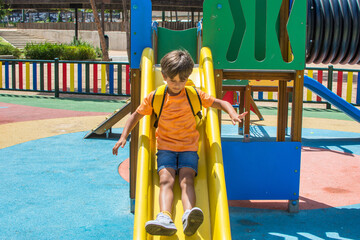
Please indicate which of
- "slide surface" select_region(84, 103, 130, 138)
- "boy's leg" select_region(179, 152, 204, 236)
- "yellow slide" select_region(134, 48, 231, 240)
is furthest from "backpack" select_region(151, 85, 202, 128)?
"slide surface" select_region(84, 103, 130, 138)

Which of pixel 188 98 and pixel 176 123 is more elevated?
pixel 188 98

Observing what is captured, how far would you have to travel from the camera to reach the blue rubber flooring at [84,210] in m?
4.33

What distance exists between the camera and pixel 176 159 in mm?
3742

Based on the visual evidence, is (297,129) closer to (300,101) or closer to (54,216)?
(300,101)

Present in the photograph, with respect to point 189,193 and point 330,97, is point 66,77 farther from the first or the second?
point 189,193

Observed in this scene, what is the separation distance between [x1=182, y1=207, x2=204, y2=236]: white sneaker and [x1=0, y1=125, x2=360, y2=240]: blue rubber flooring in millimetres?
1087

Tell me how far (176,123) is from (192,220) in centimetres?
87

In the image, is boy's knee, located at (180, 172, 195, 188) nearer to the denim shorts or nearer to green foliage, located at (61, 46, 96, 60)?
the denim shorts

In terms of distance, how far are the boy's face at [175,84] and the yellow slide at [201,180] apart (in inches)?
15.9

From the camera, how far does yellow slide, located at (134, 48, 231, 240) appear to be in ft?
11.0

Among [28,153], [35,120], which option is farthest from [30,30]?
[28,153]

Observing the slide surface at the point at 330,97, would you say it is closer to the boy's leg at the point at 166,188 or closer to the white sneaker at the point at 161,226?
the boy's leg at the point at 166,188

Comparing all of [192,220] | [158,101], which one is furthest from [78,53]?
[192,220]

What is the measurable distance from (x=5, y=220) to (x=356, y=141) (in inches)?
259
